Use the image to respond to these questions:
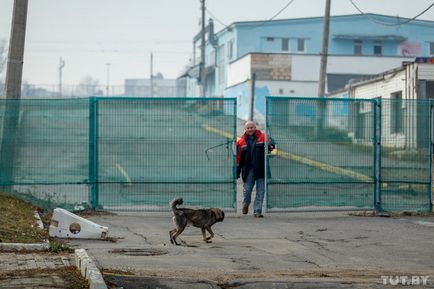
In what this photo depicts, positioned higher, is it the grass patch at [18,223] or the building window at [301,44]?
the building window at [301,44]

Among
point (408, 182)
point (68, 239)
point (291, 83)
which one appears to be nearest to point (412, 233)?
point (408, 182)

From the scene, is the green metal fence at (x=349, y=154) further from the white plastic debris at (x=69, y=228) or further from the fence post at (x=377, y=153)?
the white plastic debris at (x=69, y=228)

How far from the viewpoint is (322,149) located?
17.4 m

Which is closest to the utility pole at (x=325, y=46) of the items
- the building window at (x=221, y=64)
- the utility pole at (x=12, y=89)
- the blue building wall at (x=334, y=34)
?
the utility pole at (x=12, y=89)

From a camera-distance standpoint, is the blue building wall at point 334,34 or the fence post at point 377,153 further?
the blue building wall at point 334,34

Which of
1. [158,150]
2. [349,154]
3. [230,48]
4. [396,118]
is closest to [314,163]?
[349,154]

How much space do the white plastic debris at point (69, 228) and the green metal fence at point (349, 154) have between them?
16.6 ft

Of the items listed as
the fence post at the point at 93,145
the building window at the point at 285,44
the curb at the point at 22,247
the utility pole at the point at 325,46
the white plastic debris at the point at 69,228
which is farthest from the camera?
the building window at the point at 285,44

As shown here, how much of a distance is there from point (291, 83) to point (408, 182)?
43235mm

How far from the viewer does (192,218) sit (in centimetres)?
1295

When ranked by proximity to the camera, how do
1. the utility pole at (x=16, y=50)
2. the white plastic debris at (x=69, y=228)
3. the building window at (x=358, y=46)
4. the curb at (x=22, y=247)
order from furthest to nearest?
the building window at (x=358, y=46) → the utility pole at (x=16, y=50) → the white plastic debris at (x=69, y=228) → the curb at (x=22, y=247)

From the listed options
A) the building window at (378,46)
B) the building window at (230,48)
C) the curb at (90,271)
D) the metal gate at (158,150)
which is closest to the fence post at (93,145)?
the metal gate at (158,150)

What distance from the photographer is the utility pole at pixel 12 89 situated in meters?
17.2

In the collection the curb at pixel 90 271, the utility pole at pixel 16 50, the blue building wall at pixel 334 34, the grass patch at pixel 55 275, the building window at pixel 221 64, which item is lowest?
the grass patch at pixel 55 275
